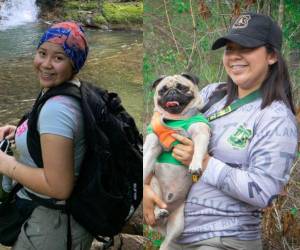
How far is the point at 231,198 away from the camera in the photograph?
1.21 m

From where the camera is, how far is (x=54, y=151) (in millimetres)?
1374

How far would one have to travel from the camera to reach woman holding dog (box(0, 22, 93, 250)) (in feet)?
4.53

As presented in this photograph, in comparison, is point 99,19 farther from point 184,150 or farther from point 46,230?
point 184,150

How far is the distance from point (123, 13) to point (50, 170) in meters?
8.24

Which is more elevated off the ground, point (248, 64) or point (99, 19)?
point (248, 64)

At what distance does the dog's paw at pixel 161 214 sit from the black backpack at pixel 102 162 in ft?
0.80

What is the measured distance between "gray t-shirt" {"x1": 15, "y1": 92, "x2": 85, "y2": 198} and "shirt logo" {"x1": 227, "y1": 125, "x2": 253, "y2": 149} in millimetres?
442

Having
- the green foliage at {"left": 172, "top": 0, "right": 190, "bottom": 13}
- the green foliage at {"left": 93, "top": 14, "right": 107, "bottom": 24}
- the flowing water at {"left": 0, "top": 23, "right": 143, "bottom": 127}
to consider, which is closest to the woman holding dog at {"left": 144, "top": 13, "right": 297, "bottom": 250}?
the green foliage at {"left": 172, "top": 0, "right": 190, "bottom": 13}

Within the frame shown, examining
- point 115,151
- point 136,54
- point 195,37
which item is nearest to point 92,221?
point 115,151

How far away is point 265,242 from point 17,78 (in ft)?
19.2

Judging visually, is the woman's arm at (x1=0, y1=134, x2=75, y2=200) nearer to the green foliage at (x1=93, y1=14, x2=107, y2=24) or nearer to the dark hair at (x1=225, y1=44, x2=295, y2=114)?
the dark hair at (x1=225, y1=44, x2=295, y2=114)

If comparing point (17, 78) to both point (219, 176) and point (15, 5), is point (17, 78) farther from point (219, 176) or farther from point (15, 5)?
point (219, 176)

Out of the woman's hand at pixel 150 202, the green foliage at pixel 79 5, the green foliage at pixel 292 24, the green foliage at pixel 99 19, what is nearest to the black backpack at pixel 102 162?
the woman's hand at pixel 150 202

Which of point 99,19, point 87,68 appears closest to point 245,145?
point 87,68
